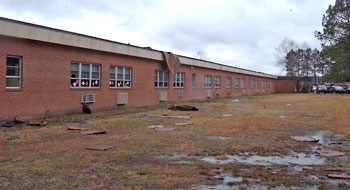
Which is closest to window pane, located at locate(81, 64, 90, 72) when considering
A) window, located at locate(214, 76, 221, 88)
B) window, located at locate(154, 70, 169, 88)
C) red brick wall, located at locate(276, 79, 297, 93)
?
window, located at locate(154, 70, 169, 88)

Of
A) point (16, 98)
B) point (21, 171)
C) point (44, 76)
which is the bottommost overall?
point (21, 171)

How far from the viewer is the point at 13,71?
13.9m

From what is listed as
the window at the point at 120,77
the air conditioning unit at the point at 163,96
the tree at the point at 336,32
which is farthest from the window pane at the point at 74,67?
the tree at the point at 336,32

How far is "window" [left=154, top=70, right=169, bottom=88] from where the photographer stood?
25.2 metres

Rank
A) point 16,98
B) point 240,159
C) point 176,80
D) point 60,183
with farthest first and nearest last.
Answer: point 176,80 → point 16,98 → point 240,159 → point 60,183

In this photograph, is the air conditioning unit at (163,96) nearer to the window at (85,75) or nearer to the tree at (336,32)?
the window at (85,75)

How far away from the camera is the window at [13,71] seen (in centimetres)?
1366

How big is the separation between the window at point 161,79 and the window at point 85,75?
278 inches

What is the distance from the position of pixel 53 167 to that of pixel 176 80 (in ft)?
75.0

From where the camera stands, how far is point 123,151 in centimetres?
750

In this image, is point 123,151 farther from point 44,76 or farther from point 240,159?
point 44,76

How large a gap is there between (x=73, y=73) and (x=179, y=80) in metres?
13.5

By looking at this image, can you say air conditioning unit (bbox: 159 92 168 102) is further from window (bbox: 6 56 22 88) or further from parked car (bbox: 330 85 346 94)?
parked car (bbox: 330 85 346 94)

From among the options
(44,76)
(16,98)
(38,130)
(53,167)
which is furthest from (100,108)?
(53,167)
